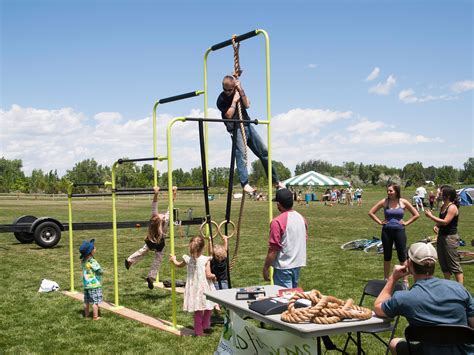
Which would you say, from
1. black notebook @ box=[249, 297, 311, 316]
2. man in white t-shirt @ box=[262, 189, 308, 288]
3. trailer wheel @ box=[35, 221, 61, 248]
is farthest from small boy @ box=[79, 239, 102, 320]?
trailer wheel @ box=[35, 221, 61, 248]

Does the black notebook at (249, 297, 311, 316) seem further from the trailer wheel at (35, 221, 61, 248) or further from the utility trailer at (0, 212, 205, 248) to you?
the trailer wheel at (35, 221, 61, 248)

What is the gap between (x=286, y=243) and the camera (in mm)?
5629

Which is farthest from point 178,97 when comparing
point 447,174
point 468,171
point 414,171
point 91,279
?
point 468,171

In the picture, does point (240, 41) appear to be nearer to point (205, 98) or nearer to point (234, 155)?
point (205, 98)

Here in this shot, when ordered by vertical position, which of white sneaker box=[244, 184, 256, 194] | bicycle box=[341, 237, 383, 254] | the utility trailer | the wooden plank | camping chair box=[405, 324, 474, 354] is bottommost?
the wooden plank

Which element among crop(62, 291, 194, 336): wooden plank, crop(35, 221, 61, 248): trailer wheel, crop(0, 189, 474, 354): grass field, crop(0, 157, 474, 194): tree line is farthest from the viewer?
crop(0, 157, 474, 194): tree line

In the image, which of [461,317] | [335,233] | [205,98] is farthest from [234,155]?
[335,233]

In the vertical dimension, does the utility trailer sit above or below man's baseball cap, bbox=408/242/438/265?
below

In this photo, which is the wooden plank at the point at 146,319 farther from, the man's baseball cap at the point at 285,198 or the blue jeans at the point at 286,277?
the man's baseball cap at the point at 285,198

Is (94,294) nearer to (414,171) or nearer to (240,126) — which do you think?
(240,126)

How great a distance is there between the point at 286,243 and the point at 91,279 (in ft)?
10.6

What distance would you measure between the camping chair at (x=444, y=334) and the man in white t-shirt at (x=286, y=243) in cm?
205

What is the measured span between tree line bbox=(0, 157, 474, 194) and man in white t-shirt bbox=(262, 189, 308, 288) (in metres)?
60.7

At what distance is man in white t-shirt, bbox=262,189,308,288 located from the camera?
5.57m
